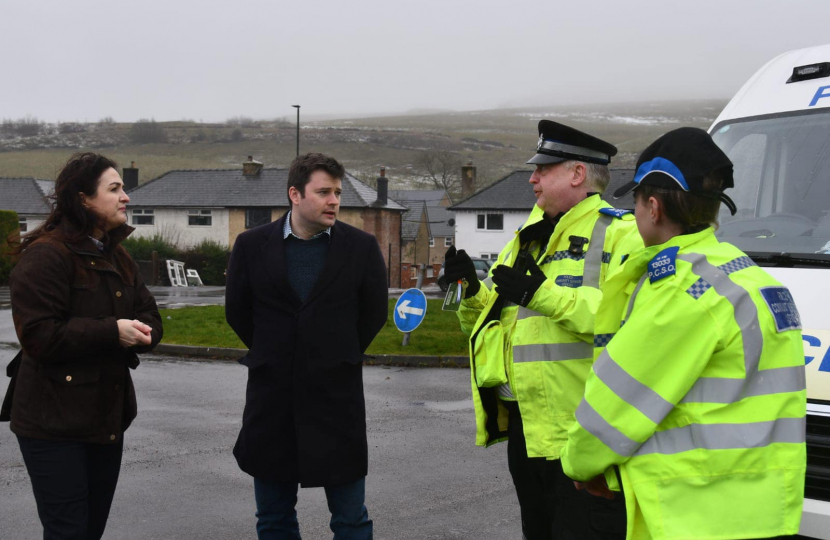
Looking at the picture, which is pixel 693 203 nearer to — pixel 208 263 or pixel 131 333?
pixel 131 333

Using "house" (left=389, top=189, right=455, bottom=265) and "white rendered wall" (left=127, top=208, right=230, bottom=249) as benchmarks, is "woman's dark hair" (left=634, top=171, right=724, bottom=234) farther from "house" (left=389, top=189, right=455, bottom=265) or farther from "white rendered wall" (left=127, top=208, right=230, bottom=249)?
"house" (left=389, top=189, right=455, bottom=265)

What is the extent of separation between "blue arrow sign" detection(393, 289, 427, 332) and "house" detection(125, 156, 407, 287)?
4195 cm

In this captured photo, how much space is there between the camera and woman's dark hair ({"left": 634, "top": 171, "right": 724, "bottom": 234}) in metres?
2.66

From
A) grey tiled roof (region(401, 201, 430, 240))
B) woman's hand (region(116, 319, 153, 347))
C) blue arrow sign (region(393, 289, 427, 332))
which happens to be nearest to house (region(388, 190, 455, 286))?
grey tiled roof (region(401, 201, 430, 240))

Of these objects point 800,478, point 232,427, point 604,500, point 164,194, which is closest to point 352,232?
point 604,500

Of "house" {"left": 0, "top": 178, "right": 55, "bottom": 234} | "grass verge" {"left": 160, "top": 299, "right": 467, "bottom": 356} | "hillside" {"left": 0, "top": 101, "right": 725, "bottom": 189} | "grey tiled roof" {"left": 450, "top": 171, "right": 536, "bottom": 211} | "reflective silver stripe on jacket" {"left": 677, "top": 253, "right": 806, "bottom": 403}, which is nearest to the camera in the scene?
"reflective silver stripe on jacket" {"left": 677, "top": 253, "right": 806, "bottom": 403}

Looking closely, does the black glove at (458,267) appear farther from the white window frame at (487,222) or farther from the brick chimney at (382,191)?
the white window frame at (487,222)

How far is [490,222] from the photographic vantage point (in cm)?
6362

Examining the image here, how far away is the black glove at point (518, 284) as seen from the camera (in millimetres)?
3312

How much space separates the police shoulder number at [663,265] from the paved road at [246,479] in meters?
3.18

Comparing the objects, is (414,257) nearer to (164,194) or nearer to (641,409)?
(164,194)

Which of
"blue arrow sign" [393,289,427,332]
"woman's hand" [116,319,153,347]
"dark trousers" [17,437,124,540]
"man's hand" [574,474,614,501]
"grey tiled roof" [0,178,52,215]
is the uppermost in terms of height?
"woman's hand" [116,319,153,347]

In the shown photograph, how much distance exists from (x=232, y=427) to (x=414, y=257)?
63.3 m

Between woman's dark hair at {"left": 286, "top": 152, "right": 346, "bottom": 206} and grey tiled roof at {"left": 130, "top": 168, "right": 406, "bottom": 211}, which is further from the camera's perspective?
grey tiled roof at {"left": 130, "top": 168, "right": 406, "bottom": 211}
